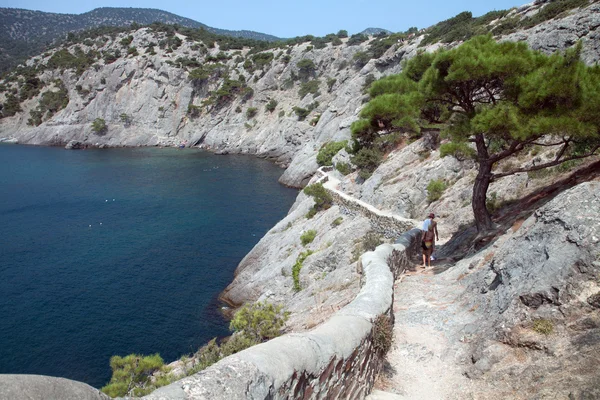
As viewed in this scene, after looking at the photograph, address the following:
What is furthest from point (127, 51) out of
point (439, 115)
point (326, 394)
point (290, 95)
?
point (326, 394)

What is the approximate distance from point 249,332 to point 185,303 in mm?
16540

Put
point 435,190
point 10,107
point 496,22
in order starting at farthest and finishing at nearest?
point 10,107, point 496,22, point 435,190

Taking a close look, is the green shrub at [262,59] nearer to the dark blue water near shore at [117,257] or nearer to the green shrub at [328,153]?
the dark blue water near shore at [117,257]

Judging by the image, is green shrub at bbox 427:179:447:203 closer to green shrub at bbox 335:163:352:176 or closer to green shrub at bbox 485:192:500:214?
green shrub at bbox 485:192:500:214

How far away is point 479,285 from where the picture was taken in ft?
35.2

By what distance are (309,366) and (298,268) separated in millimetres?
19734

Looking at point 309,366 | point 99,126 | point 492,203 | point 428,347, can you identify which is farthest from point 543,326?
point 99,126

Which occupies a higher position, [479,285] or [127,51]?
[127,51]

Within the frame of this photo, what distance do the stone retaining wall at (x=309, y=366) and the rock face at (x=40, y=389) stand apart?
0.81 metres

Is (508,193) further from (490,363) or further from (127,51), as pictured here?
(127,51)

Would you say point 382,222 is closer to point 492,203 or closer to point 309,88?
point 492,203

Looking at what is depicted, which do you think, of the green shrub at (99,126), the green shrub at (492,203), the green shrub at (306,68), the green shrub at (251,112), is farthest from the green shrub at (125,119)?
the green shrub at (492,203)

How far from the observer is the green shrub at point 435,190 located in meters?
23.7

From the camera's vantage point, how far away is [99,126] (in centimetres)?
11088
